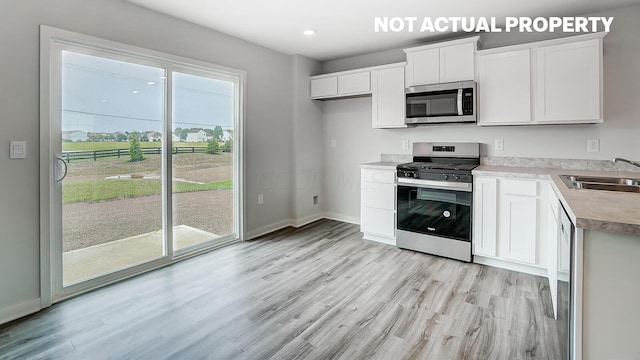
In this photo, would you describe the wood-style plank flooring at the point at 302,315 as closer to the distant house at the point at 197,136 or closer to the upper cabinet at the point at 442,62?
the distant house at the point at 197,136

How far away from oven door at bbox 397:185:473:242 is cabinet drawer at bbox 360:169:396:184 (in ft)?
0.59

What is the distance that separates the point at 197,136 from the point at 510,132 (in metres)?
3.36

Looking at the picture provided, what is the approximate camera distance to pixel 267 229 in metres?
4.32

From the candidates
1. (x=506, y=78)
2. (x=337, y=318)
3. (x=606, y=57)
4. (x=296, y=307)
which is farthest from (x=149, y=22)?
(x=606, y=57)

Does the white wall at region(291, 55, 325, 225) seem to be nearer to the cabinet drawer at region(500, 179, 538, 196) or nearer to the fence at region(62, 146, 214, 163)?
the fence at region(62, 146, 214, 163)

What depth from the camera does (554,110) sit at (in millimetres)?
2988

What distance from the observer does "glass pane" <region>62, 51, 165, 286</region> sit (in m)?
2.55

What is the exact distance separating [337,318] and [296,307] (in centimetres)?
33

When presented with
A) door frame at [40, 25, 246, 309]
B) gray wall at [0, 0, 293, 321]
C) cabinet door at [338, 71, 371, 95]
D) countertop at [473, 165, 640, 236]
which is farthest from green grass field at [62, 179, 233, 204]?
countertop at [473, 165, 640, 236]

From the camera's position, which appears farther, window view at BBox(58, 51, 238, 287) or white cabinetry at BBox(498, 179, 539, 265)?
white cabinetry at BBox(498, 179, 539, 265)

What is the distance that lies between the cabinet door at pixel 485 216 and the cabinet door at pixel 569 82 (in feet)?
2.66

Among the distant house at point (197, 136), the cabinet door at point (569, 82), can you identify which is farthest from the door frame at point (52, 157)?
the cabinet door at point (569, 82)

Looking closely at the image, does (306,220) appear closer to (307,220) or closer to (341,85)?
(307,220)

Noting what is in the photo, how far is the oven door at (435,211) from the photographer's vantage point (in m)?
3.23
